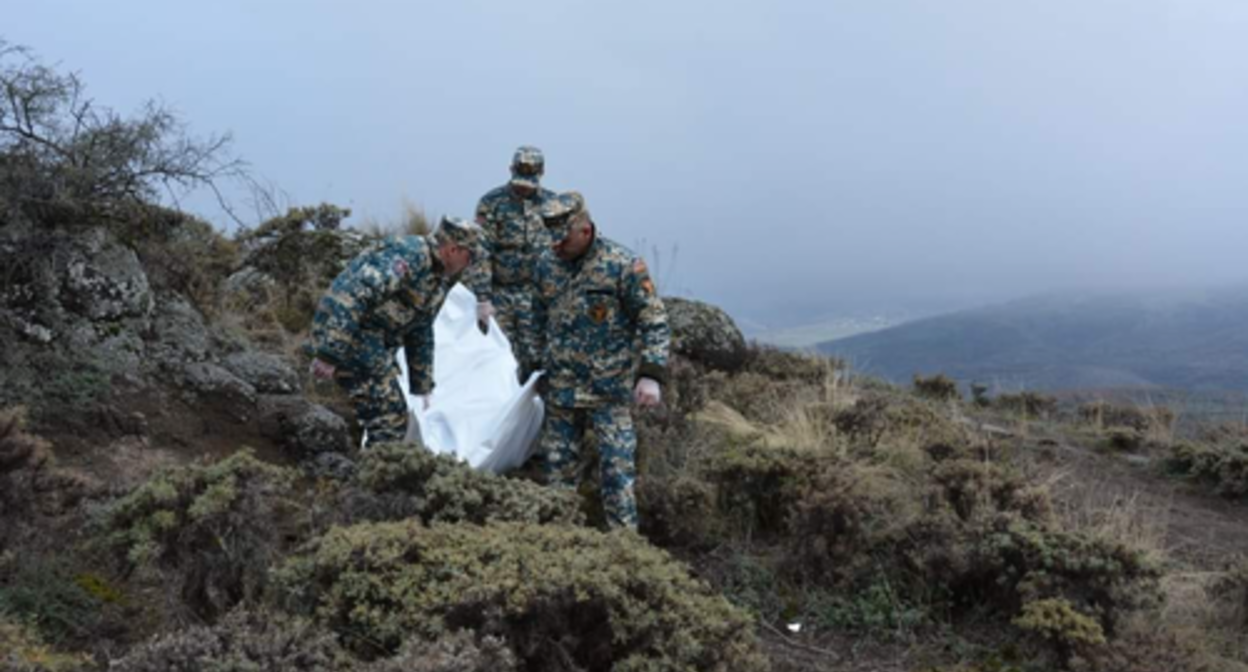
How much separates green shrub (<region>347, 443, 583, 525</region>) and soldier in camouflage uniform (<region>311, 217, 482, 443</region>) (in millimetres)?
897

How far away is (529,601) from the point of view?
10.5ft

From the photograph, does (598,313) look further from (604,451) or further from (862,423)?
(862,423)

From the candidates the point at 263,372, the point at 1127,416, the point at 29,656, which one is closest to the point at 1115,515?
the point at 29,656

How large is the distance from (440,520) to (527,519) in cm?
39

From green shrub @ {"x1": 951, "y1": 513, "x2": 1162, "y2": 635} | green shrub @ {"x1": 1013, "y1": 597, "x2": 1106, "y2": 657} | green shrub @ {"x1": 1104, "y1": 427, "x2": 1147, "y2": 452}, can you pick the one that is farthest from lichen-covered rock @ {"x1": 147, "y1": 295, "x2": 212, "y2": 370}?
green shrub @ {"x1": 1104, "y1": 427, "x2": 1147, "y2": 452}

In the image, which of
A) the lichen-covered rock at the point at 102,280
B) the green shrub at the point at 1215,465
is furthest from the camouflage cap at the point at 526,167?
the green shrub at the point at 1215,465

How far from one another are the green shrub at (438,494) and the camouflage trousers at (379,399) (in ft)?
3.22

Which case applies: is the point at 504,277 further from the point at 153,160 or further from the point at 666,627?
the point at 666,627

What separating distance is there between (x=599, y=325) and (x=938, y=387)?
8900mm

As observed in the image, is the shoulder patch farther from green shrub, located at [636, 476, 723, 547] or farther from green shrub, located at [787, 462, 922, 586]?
green shrub, located at [787, 462, 922, 586]

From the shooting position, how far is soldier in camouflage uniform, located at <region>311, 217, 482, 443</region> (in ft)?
17.0

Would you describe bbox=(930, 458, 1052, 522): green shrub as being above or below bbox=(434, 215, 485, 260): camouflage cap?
below

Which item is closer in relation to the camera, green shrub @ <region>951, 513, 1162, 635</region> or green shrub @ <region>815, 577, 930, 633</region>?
green shrub @ <region>951, 513, 1162, 635</region>

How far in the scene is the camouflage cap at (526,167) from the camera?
24.5 feet
